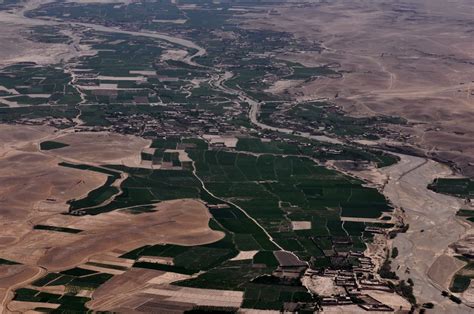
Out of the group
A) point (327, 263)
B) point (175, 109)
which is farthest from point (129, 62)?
point (327, 263)

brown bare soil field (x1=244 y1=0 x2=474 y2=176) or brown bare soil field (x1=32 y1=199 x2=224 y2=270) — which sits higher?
brown bare soil field (x1=244 y1=0 x2=474 y2=176)

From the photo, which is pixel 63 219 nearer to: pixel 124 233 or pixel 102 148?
pixel 124 233

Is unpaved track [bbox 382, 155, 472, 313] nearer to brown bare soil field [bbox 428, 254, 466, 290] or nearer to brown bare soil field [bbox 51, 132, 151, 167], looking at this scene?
brown bare soil field [bbox 428, 254, 466, 290]

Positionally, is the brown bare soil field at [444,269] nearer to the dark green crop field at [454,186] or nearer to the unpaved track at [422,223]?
the unpaved track at [422,223]

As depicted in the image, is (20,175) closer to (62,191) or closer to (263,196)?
(62,191)

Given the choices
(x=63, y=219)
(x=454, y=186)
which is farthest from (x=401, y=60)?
(x=63, y=219)

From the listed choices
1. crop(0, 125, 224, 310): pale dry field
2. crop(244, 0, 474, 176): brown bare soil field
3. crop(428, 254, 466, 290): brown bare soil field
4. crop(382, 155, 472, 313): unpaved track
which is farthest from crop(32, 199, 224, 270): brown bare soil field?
crop(244, 0, 474, 176): brown bare soil field
